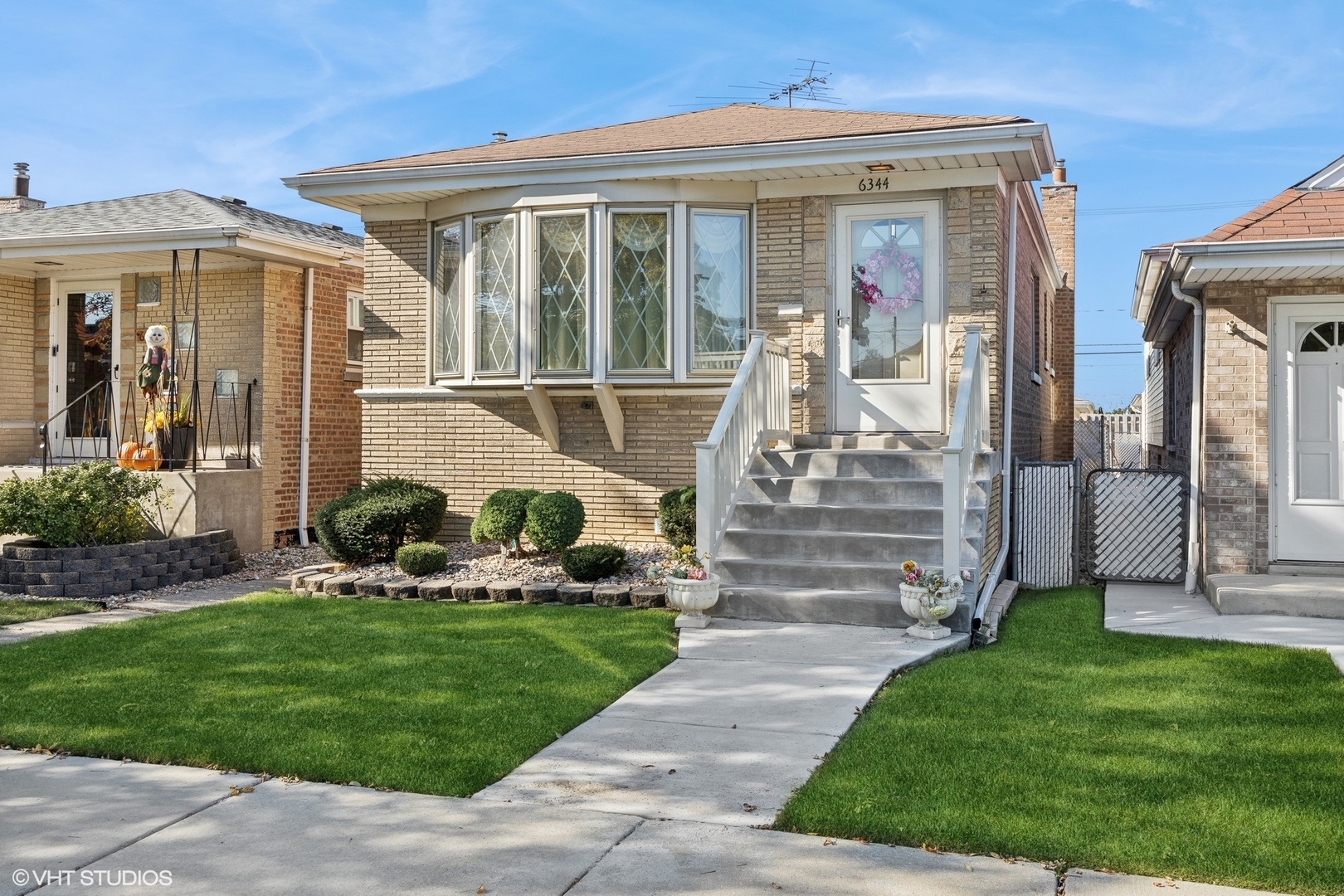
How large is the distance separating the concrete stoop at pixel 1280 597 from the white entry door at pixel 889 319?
8.93ft

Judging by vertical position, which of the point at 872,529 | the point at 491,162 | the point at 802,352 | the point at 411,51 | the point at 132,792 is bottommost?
the point at 132,792

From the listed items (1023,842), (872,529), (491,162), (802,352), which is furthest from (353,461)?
(1023,842)

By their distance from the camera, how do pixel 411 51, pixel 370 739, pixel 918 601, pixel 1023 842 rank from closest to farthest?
pixel 1023 842
pixel 370 739
pixel 918 601
pixel 411 51

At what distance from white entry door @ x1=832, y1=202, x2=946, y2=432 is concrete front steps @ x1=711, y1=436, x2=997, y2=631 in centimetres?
58

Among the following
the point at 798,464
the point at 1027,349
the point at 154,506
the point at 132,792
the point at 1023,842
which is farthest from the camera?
the point at 1027,349

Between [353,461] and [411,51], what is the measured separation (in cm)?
534

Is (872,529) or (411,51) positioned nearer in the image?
(872,529)

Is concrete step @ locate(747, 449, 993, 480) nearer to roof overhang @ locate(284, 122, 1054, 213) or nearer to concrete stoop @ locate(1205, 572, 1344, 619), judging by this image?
concrete stoop @ locate(1205, 572, 1344, 619)

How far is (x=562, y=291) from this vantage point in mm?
10422

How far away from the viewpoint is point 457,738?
197 inches

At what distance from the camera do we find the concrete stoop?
25.8 feet

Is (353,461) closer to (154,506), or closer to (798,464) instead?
(154,506)

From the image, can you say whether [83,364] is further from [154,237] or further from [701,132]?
[701,132]

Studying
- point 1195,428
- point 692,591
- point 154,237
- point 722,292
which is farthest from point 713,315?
point 154,237
